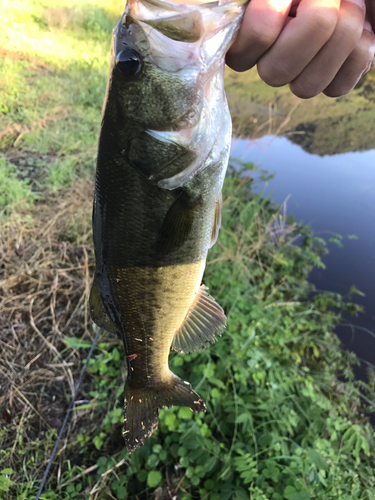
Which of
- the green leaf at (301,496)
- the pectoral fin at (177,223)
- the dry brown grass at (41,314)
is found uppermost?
the pectoral fin at (177,223)

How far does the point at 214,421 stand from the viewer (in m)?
2.15

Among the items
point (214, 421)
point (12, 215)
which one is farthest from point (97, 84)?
point (214, 421)

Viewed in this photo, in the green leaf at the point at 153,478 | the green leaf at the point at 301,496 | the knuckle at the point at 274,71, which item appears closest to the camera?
the knuckle at the point at 274,71

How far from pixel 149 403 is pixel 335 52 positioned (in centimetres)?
171

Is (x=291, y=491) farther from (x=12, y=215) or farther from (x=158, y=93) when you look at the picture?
(x=12, y=215)

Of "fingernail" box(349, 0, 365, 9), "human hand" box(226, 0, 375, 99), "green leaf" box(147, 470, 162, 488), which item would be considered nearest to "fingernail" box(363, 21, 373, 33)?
"human hand" box(226, 0, 375, 99)

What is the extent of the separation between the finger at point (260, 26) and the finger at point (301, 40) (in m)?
0.03

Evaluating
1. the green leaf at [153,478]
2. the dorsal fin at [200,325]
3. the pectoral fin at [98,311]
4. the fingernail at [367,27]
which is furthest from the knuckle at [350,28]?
the green leaf at [153,478]

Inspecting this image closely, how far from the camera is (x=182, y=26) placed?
0.94 m

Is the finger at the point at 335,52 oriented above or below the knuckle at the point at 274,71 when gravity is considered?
above

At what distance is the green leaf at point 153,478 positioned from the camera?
74.6 inches

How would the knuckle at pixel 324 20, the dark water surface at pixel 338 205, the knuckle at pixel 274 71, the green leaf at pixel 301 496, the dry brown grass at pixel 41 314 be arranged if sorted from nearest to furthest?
the knuckle at pixel 324 20, the knuckle at pixel 274 71, the green leaf at pixel 301 496, the dry brown grass at pixel 41 314, the dark water surface at pixel 338 205

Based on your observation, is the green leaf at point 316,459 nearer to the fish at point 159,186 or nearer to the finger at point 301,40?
the fish at point 159,186

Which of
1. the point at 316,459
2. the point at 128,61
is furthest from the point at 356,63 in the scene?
the point at 316,459
